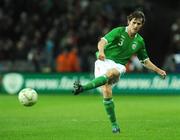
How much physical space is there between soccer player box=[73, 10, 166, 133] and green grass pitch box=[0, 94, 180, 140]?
2.39 ft

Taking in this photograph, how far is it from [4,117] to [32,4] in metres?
16.7

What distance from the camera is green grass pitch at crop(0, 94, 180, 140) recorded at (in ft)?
41.3

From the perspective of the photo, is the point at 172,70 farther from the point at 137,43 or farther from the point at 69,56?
the point at 137,43

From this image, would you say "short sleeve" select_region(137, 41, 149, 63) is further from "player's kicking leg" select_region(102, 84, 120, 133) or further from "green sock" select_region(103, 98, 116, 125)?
"green sock" select_region(103, 98, 116, 125)

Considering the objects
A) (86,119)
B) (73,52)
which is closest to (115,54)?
(86,119)

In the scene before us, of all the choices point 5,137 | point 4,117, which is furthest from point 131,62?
point 5,137

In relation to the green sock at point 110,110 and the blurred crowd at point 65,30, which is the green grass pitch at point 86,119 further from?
the blurred crowd at point 65,30

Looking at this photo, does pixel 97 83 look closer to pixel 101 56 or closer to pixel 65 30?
pixel 101 56

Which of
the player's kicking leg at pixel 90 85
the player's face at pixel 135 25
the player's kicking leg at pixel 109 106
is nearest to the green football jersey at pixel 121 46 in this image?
the player's face at pixel 135 25

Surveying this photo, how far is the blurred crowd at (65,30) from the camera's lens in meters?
31.0

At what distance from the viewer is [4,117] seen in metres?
17.0

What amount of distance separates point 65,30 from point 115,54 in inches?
758

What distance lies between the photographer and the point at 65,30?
107ft

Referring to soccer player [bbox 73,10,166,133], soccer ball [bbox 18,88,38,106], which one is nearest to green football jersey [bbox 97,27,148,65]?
soccer player [bbox 73,10,166,133]
